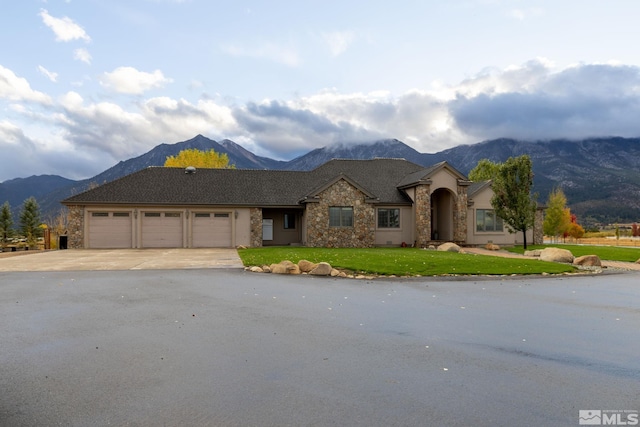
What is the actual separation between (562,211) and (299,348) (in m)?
51.4

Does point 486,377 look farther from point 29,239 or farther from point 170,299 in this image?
point 29,239

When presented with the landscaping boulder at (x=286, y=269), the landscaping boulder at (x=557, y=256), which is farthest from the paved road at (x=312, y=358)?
the landscaping boulder at (x=557, y=256)

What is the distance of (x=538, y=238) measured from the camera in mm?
35281

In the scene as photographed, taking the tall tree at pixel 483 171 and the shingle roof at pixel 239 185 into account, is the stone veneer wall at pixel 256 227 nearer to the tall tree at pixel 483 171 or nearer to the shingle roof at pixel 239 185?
the shingle roof at pixel 239 185

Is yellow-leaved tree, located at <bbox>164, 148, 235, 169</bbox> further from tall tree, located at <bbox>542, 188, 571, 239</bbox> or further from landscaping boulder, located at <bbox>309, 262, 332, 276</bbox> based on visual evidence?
landscaping boulder, located at <bbox>309, 262, 332, 276</bbox>

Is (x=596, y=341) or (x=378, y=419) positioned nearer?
(x=378, y=419)

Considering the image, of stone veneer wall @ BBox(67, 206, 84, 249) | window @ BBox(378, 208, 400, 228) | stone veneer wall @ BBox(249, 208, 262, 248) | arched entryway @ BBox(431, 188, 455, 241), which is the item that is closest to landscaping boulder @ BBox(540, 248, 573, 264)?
arched entryway @ BBox(431, 188, 455, 241)

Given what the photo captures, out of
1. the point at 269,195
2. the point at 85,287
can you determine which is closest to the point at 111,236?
the point at 269,195

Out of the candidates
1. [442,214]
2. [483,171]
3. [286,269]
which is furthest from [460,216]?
[483,171]

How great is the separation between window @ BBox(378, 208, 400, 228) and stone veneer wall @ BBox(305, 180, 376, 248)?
42.5 inches

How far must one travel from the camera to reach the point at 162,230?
3022cm

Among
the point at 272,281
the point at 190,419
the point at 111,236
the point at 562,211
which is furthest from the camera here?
the point at 562,211

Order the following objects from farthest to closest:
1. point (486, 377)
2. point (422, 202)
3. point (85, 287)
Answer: point (422, 202), point (85, 287), point (486, 377)

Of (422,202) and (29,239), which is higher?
(422,202)
